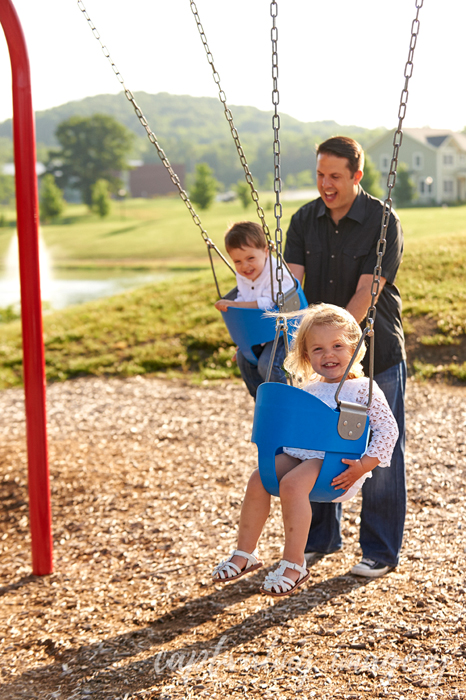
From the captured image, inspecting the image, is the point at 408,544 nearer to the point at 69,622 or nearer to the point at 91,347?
the point at 69,622

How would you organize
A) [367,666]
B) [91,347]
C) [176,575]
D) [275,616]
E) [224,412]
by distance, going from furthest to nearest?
[91,347]
[224,412]
[176,575]
[275,616]
[367,666]

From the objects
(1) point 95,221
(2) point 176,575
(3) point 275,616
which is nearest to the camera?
(3) point 275,616

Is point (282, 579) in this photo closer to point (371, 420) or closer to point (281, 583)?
point (281, 583)

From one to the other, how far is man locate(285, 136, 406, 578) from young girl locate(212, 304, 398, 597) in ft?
1.49

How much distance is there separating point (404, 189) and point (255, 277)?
148 feet

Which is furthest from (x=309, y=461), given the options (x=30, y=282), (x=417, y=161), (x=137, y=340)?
(x=417, y=161)

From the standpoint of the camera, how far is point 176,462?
5016 millimetres

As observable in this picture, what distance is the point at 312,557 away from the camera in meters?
3.37

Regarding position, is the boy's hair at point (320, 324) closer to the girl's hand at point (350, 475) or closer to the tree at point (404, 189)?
the girl's hand at point (350, 475)

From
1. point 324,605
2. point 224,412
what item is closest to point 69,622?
point 324,605

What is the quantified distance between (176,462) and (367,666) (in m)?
2.74

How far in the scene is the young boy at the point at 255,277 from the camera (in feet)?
9.28

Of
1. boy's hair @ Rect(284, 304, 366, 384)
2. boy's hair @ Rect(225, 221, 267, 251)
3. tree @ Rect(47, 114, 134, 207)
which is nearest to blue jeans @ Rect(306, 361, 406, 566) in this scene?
boy's hair @ Rect(284, 304, 366, 384)

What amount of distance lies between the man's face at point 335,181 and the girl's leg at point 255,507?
1.11 meters
